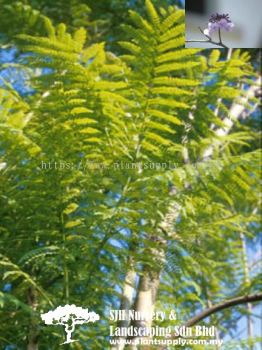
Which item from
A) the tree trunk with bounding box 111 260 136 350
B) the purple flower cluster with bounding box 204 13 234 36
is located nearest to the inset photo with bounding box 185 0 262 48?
the purple flower cluster with bounding box 204 13 234 36

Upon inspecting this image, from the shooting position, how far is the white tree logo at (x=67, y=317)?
4.14 feet

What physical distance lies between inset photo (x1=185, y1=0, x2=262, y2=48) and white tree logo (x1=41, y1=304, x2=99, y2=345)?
0.62 meters

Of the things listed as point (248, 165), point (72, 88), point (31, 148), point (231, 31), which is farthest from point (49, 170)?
point (231, 31)

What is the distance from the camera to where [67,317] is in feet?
4.15

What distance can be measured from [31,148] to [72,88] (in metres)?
0.15

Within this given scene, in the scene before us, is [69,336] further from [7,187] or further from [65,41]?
[65,41]

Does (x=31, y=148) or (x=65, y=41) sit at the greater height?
(x=65, y=41)

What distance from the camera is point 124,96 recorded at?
1393 millimetres

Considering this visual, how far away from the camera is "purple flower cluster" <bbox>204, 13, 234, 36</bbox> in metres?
1.45

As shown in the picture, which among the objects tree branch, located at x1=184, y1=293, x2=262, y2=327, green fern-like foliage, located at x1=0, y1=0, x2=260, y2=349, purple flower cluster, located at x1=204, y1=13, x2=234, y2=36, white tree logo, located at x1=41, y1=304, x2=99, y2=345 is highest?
purple flower cluster, located at x1=204, y1=13, x2=234, y2=36

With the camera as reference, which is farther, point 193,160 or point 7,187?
point 193,160

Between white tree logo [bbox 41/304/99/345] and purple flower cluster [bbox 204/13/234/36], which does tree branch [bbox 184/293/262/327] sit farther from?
purple flower cluster [bbox 204/13/234/36]

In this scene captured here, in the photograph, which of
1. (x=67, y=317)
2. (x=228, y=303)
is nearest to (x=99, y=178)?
(x=67, y=317)

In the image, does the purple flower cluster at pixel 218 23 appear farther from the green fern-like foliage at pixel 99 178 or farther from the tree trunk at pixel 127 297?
the tree trunk at pixel 127 297
